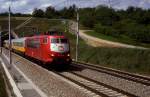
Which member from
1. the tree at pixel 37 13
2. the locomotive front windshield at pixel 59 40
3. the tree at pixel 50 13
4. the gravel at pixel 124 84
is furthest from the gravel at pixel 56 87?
the tree at pixel 50 13

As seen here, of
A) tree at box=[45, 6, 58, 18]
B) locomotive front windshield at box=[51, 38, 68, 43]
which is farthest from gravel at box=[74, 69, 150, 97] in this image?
tree at box=[45, 6, 58, 18]

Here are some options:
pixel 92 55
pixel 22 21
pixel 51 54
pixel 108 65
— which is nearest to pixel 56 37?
pixel 51 54

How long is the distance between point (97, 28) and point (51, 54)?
181 ft

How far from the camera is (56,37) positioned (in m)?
31.6

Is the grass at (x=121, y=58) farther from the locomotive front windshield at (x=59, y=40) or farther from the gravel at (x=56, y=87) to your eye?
the gravel at (x=56, y=87)

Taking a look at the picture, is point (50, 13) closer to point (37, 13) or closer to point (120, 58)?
point (37, 13)

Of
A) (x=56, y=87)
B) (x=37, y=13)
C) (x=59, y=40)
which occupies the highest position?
(x=37, y=13)

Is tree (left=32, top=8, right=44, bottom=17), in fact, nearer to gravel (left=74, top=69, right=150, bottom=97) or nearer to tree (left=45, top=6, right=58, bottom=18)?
tree (left=45, top=6, right=58, bottom=18)

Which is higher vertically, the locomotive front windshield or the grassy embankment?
the locomotive front windshield

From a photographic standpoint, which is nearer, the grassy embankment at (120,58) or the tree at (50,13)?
the grassy embankment at (120,58)

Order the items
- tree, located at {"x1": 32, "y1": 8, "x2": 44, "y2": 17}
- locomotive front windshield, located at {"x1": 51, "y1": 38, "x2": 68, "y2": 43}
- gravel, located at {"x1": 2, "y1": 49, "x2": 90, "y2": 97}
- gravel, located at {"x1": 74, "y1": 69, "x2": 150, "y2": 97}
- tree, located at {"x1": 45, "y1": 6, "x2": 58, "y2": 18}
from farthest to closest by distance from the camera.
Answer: tree, located at {"x1": 45, "y1": 6, "x2": 58, "y2": 18} < tree, located at {"x1": 32, "y1": 8, "x2": 44, "y2": 17} < locomotive front windshield, located at {"x1": 51, "y1": 38, "x2": 68, "y2": 43} < gravel, located at {"x1": 74, "y1": 69, "x2": 150, "y2": 97} < gravel, located at {"x1": 2, "y1": 49, "x2": 90, "y2": 97}

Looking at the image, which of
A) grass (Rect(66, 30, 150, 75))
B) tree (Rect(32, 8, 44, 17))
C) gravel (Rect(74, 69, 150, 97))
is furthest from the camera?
tree (Rect(32, 8, 44, 17))

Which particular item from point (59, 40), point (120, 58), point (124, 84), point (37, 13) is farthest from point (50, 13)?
point (124, 84)

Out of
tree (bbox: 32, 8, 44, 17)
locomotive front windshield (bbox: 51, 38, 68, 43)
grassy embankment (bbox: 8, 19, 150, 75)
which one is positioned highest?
tree (bbox: 32, 8, 44, 17)
